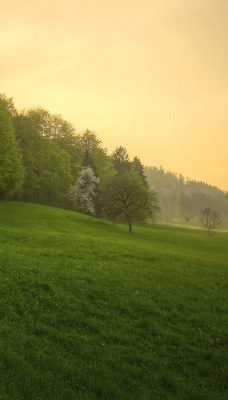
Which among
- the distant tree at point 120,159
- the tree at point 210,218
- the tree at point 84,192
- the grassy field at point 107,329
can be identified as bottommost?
the grassy field at point 107,329

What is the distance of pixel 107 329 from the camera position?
17.0 metres

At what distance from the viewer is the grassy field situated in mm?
12375

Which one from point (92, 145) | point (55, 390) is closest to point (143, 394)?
point (55, 390)

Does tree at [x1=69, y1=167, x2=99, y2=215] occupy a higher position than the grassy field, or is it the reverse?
tree at [x1=69, y1=167, x2=99, y2=215]

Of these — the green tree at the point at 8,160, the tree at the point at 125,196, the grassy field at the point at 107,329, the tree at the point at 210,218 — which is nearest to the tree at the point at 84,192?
the green tree at the point at 8,160

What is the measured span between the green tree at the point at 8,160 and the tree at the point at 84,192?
17222 mm

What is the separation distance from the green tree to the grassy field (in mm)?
39773

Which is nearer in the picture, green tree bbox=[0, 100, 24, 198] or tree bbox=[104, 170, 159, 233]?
tree bbox=[104, 170, 159, 233]

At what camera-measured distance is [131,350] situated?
15344 millimetres

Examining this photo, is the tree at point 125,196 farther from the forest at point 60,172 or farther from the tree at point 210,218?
the tree at point 210,218

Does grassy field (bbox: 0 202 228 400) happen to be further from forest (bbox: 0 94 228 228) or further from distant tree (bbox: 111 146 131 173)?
distant tree (bbox: 111 146 131 173)

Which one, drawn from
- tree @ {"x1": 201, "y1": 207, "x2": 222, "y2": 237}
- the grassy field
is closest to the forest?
tree @ {"x1": 201, "y1": 207, "x2": 222, "y2": 237}

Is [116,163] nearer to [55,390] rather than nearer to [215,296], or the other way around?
[215,296]

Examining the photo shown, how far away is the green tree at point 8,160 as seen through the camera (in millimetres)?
67562
